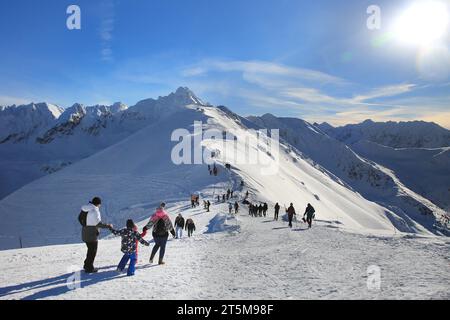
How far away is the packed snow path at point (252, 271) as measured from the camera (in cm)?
905

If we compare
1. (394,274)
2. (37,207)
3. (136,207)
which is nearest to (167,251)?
(394,274)

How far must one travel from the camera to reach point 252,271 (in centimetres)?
1145

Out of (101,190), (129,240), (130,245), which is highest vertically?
(129,240)

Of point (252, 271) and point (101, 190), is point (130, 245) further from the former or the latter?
point (101, 190)

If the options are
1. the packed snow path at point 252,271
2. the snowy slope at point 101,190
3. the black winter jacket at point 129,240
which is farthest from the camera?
the snowy slope at point 101,190

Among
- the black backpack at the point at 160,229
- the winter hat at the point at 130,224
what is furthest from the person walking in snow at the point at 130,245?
the black backpack at the point at 160,229

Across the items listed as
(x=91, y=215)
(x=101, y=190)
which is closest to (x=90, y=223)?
(x=91, y=215)

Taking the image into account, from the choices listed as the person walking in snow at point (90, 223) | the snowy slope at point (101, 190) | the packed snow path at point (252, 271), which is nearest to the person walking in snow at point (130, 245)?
the packed snow path at point (252, 271)

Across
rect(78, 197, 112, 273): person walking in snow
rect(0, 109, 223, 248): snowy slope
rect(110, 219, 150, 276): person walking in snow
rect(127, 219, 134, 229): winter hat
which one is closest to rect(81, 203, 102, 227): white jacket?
rect(78, 197, 112, 273): person walking in snow

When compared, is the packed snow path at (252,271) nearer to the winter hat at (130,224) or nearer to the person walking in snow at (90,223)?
the person walking in snow at (90,223)

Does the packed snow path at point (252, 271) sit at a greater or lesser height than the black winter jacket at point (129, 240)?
lesser

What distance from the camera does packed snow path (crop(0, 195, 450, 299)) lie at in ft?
29.7

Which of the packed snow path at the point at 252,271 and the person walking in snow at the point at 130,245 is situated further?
the person walking in snow at the point at 130,245

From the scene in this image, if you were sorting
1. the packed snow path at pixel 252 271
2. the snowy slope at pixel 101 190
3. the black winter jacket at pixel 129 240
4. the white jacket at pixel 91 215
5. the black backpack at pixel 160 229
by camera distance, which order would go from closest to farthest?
the packed snow path at pixel 252 271
the white jacket at pixel 91 215
the black winter jacket at pixel 129 240
the black backpack at pixel 160 229
the snowy slope at pixel 101 190
